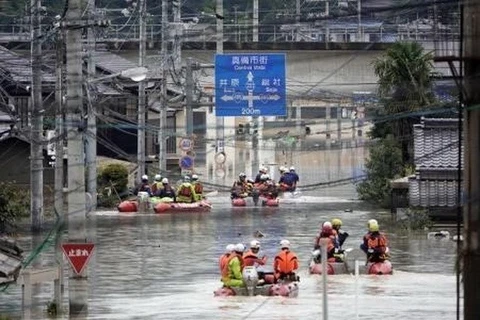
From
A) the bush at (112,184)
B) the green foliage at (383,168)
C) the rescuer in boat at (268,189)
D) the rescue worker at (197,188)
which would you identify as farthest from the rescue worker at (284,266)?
the rescuer in boat at (268,189)

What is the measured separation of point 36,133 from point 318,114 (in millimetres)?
58920

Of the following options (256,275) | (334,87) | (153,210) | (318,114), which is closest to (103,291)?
(256,275)

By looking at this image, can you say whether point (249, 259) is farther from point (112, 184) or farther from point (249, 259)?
point (112, 184)

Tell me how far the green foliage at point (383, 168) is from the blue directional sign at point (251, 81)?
19.7 feet

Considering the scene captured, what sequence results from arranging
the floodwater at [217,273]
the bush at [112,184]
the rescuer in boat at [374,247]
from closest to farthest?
the floodwater at [217,273]
the rescuer in boat at [374,247]
the bush at [112,184]

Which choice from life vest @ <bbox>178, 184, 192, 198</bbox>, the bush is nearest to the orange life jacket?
life vest @ <bbox>178, 184, 192, 198</bbox>

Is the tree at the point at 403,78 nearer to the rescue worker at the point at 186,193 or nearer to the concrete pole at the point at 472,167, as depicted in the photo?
the rescue worker at the point at 186,193

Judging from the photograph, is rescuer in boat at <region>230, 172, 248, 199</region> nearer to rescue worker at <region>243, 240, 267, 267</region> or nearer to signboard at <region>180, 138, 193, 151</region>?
signboard at <region>180, 138, 193, 151</region>

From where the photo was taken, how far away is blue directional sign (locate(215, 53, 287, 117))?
167 ft

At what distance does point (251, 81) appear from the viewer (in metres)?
51.2

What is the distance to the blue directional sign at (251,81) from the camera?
167 feet

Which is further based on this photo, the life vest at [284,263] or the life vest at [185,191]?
the life vest at [185,191]

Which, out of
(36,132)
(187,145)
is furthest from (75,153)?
(187,145)

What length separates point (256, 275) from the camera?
29.0m
